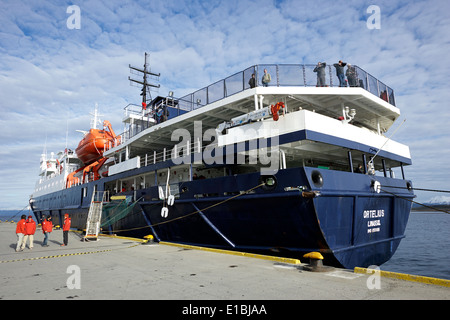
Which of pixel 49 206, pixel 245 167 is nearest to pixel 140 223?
pixel 245 167

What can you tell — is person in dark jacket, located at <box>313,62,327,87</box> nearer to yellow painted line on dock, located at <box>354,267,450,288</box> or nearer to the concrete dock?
the concrete dock

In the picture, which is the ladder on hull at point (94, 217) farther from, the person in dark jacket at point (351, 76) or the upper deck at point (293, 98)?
the person in dark jacket at point (351, 76)

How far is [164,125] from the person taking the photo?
1336 cm

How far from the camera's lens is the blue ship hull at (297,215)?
7.83 meters

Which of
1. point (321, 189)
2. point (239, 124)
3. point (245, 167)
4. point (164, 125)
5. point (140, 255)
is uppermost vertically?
point (164, 125)

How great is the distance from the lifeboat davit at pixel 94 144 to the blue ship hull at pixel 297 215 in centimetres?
1246

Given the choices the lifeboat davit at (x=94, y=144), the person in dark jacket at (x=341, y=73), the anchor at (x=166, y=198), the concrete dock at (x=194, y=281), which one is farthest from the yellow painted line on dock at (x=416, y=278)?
the lifeboat davit at (x=94, y=144)

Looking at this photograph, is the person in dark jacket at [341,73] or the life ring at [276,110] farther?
the person in dark jacket at [341,73]

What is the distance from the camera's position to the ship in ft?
26.5

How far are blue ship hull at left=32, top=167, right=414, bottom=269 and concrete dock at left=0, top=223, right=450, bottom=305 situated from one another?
94 centimetres

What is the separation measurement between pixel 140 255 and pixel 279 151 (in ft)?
18.1

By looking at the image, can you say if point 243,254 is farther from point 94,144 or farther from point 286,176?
point 94,144

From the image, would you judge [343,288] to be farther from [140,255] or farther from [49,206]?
[49,206]

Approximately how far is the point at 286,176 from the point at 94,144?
18.4 m
